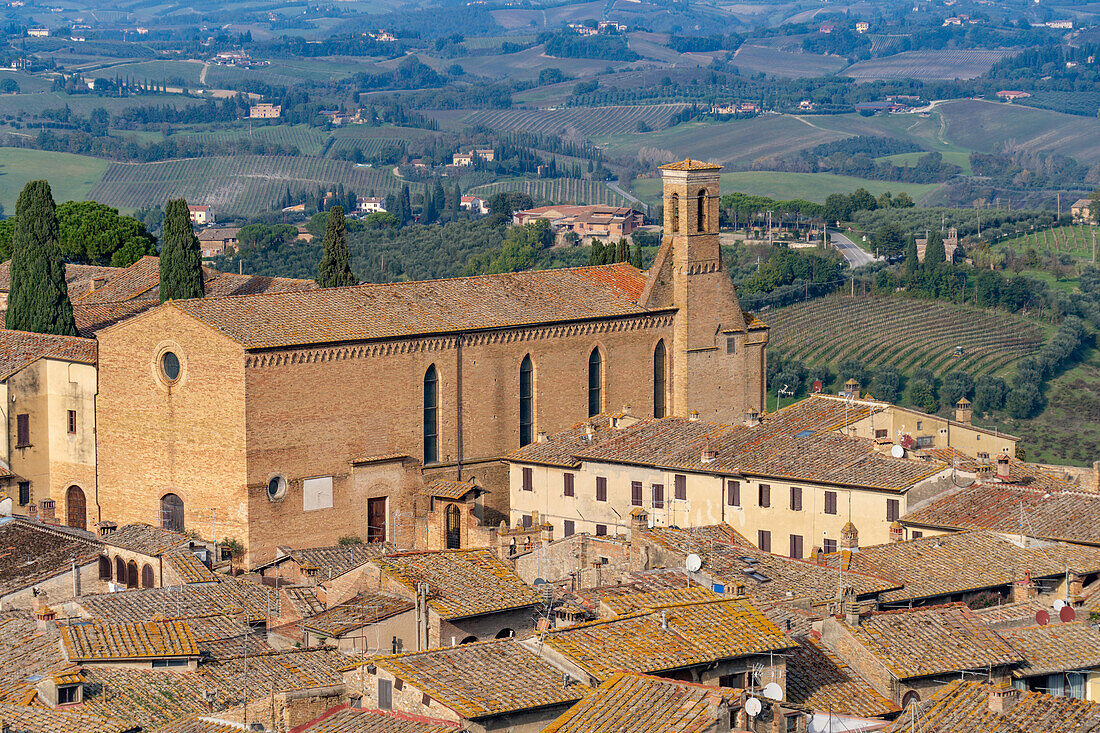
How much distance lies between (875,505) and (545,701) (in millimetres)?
18115

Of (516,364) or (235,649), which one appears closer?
(235,649)

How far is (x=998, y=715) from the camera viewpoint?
19562 mm

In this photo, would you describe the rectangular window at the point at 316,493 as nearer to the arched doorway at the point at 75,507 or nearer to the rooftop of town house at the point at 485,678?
the arched doorway at the point at 75,507

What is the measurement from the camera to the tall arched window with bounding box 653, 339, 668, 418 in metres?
48.4

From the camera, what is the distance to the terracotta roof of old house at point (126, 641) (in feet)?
86.0

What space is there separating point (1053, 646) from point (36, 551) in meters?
20.0

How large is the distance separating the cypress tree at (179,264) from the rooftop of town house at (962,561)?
22.7m

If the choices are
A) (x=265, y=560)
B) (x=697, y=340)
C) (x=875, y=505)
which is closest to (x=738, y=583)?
(x=875, y=505)

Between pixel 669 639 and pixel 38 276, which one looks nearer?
pixel 669 639

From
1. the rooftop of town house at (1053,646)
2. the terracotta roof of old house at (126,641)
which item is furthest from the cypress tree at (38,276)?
the rooftop of town house at (1053,646)

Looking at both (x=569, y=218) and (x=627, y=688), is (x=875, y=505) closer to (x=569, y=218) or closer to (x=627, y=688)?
(x=627, y=688)

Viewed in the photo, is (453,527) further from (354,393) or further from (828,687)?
(828,687)

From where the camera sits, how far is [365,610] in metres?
28.0

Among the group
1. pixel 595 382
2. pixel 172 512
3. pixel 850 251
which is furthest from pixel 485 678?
pixel 850 251
